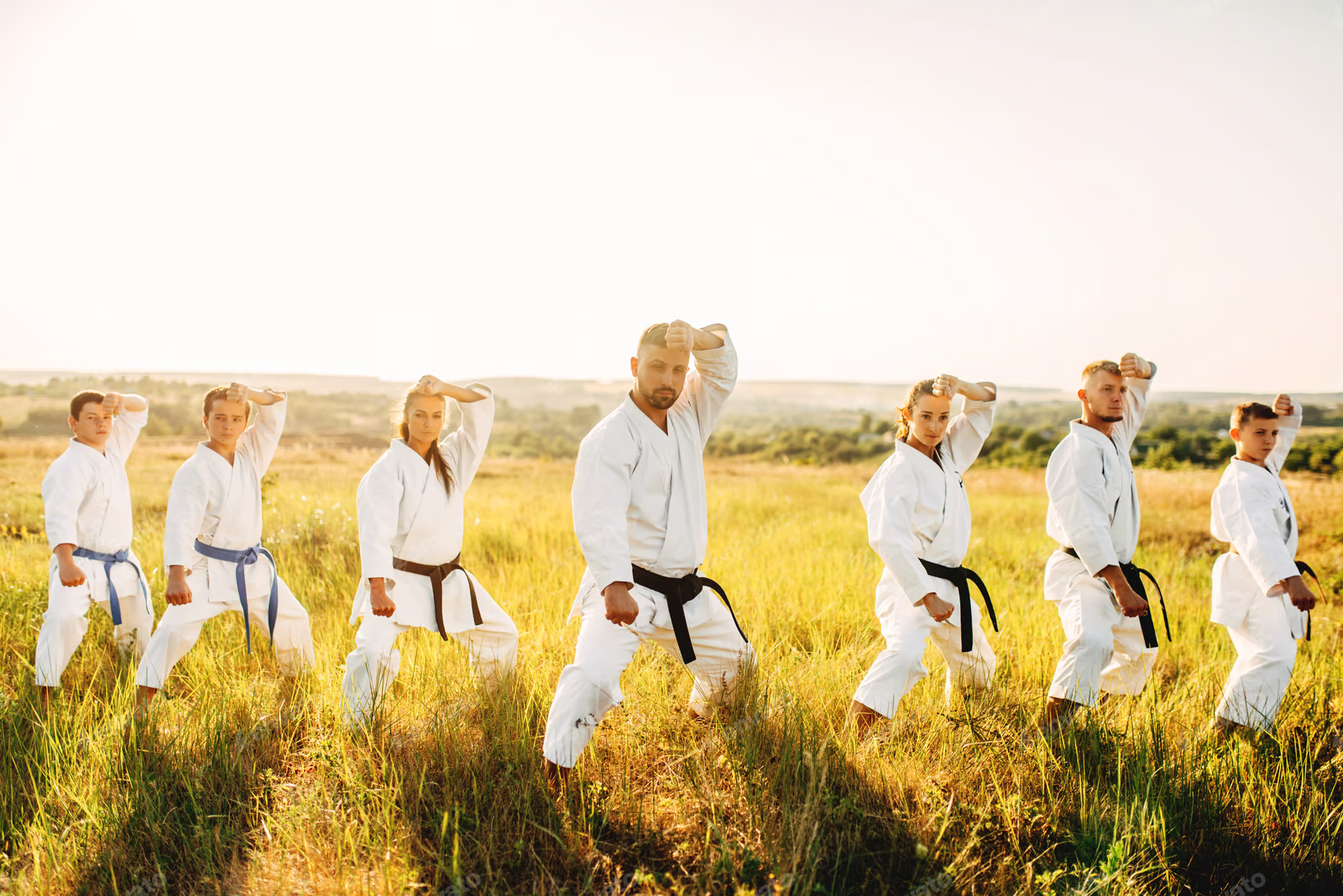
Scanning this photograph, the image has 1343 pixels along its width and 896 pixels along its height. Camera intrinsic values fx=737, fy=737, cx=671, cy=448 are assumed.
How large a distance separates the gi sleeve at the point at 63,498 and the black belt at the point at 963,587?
16.7 feet

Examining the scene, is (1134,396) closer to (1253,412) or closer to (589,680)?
(1253,412)

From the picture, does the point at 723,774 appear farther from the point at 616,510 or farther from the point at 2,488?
the point at 2,488

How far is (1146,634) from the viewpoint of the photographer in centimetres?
405

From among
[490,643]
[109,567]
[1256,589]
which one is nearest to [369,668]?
[490,643]

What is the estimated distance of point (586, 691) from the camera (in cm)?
323

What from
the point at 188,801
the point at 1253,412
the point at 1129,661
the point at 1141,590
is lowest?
the point at 188,801

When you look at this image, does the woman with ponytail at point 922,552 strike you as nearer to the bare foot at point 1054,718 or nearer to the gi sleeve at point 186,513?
the bare foot at point 1054,718

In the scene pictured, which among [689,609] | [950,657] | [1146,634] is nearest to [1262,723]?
[1146,634]

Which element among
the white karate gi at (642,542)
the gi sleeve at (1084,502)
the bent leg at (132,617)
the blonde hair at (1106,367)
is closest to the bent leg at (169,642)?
the bent leg at (132,617)

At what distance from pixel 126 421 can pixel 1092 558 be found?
20.6 ft

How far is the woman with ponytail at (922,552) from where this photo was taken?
Answer: 3809 mm

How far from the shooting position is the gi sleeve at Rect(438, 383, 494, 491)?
176 inches

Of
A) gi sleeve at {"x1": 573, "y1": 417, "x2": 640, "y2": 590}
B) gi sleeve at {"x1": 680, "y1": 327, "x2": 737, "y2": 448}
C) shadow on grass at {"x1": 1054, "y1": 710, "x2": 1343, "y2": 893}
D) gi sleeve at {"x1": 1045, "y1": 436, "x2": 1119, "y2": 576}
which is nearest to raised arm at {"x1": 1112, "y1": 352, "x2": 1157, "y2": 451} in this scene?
gi sleeve at {"x1": 1045, "y1": 436, "x2": 1119, "y2": 576}

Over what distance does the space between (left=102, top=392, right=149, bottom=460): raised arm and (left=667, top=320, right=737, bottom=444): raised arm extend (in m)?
4.01
